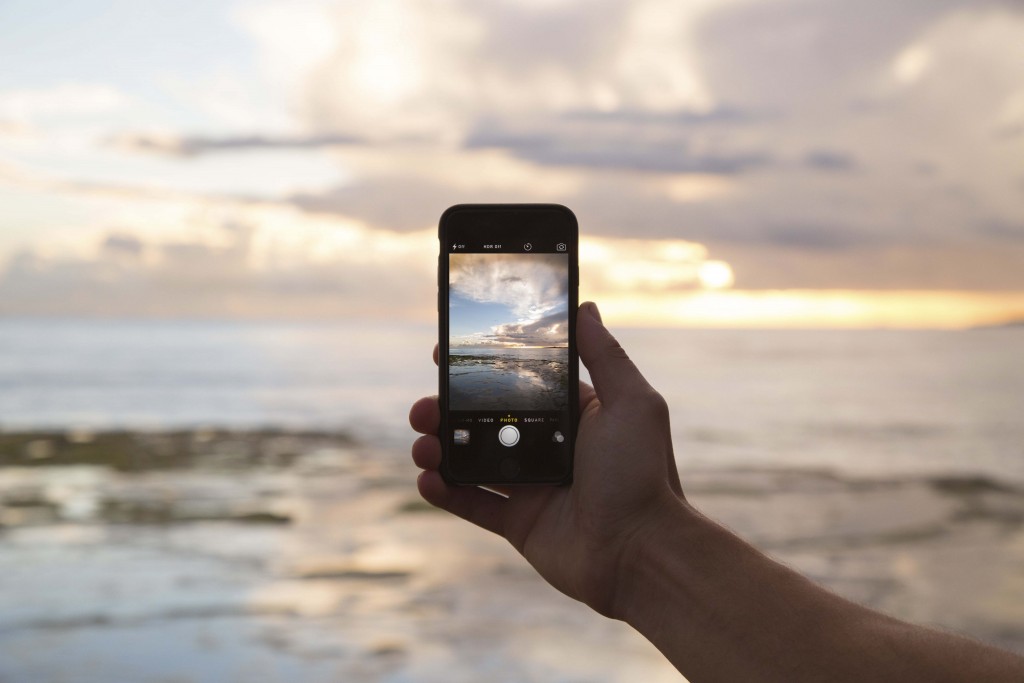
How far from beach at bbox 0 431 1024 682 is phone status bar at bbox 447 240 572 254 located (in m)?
4.25

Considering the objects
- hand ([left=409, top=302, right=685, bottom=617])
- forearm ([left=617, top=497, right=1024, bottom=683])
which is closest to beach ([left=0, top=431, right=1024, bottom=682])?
hand ([left=409, top=302, right=685, bottom=617])

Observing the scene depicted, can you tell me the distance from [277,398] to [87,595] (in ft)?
64.1

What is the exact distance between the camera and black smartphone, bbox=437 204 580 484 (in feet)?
8.79

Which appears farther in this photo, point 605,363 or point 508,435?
point 508,435

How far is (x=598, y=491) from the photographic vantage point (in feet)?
7.90

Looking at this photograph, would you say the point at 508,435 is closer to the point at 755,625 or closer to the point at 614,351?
the point at 614,351

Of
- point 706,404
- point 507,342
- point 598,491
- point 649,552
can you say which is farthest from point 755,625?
point 706,404

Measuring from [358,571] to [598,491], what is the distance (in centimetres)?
659

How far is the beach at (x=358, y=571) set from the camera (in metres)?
6.30

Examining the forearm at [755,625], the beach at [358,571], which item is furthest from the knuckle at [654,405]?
the beach at [358,571]

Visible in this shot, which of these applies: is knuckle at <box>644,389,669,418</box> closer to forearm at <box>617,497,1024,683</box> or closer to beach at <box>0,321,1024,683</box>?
forearm at <box>617,497,1024,683</box>

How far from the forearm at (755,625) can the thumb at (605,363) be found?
0.38m

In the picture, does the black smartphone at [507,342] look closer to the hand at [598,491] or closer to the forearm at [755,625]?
the hand at [598,491]

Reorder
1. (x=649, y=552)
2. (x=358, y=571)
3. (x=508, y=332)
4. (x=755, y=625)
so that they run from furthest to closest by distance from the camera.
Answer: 1. (x=358, y=571)
2. (x=508, y=332)
3. (x=649, y=552)
4. (x=755, y=625)
